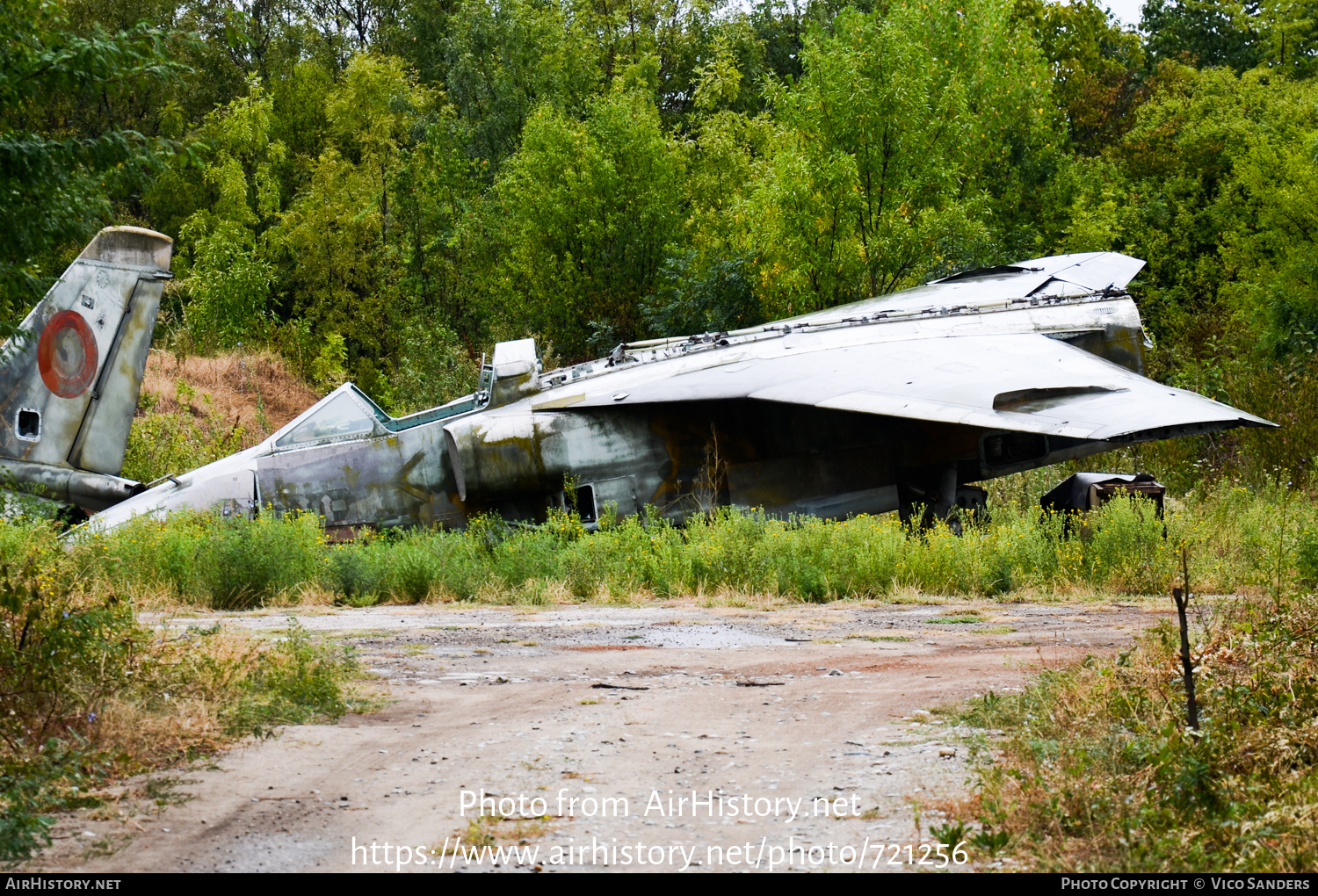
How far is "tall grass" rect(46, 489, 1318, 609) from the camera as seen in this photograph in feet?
43.2

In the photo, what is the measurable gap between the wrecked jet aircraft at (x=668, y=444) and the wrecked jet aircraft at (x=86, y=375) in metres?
0.98

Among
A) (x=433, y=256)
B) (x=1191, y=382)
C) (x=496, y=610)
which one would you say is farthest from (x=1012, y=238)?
(x=496, y=610)

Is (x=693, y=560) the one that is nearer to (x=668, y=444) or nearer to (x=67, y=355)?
(x=668, y=444)

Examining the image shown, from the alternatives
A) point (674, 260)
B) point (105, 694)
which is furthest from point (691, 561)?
point (674, 260)

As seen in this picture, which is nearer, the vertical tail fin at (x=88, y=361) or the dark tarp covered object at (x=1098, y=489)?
the vertical tail fin at (x=88, y=361)

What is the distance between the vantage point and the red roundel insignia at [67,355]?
15305 millimetres

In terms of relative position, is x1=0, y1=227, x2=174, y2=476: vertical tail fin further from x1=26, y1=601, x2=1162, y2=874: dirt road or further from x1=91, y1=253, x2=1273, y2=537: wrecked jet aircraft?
x1=26, y1=601, x2=1162, y2=874: dirt road

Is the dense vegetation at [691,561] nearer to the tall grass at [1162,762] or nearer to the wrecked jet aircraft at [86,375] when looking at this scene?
the wrecked jet aircraft at [86,375]

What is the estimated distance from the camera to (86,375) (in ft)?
51.3

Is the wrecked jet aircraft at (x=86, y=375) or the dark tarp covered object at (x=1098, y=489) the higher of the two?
the wrecked jet aircraft at (x=86, y=375)

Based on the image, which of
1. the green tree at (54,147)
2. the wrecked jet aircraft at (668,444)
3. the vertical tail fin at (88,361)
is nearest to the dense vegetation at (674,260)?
the green tree at (54,147)

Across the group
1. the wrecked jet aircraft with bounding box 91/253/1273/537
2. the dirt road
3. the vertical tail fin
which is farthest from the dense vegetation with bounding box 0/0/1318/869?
the vertical tail fin

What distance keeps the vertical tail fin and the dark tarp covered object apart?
12.7 meters

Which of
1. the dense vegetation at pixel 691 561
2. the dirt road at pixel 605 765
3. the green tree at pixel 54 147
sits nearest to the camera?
the dirt road at pixel 605 765
